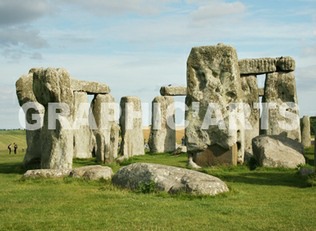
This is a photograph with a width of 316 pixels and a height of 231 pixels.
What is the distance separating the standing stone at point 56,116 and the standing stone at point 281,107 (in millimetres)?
11973

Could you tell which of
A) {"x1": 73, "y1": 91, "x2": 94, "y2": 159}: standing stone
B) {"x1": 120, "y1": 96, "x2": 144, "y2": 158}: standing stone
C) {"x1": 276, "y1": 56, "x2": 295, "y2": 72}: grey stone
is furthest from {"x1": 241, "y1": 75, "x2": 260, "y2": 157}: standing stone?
{"x1": 73, "y1": 91, "x2": 94, "y2": 159}: standing stone

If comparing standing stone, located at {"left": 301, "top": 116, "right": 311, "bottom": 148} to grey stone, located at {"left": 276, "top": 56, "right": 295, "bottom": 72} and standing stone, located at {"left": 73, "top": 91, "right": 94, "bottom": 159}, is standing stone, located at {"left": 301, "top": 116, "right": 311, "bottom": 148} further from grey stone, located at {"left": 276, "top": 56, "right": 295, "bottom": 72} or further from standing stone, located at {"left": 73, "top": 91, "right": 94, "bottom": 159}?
standing stone, located at {"left": 73, "top": 91, "right": 94, "bottom": 159}

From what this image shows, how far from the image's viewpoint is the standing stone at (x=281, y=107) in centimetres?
2677

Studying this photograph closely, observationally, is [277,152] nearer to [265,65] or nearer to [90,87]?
[265,65]

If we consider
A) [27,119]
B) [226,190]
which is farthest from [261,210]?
[27,119]

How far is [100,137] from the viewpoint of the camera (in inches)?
972

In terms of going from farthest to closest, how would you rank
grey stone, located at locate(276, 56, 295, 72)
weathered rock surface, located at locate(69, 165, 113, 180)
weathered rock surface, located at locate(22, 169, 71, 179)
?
1. grey stone, located at locate(276, 56, 295, 72)
2. weathered rock surface, located at locate(22, 169, 71, 179)
3. weathered rock surface, located at locate(69, 165, 113, 180)

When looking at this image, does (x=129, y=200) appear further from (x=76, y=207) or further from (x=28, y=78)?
(x=28, y=78)

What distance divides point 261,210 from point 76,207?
3615 millimetres

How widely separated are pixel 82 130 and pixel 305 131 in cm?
1430

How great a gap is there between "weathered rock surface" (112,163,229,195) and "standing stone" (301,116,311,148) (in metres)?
22.0

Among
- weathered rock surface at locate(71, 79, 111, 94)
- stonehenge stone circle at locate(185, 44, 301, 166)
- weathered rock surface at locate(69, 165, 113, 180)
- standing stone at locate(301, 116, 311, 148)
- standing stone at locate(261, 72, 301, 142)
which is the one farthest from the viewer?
standing stone at locate(301, 116, 311, 148)

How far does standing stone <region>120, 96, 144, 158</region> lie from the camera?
1200 inches

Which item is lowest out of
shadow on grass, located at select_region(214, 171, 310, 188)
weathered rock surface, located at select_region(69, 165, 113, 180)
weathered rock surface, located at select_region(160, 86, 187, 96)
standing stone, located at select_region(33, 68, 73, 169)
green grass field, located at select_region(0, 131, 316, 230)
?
shadow on grass, located at select_region(214, 171, 310, 188)
